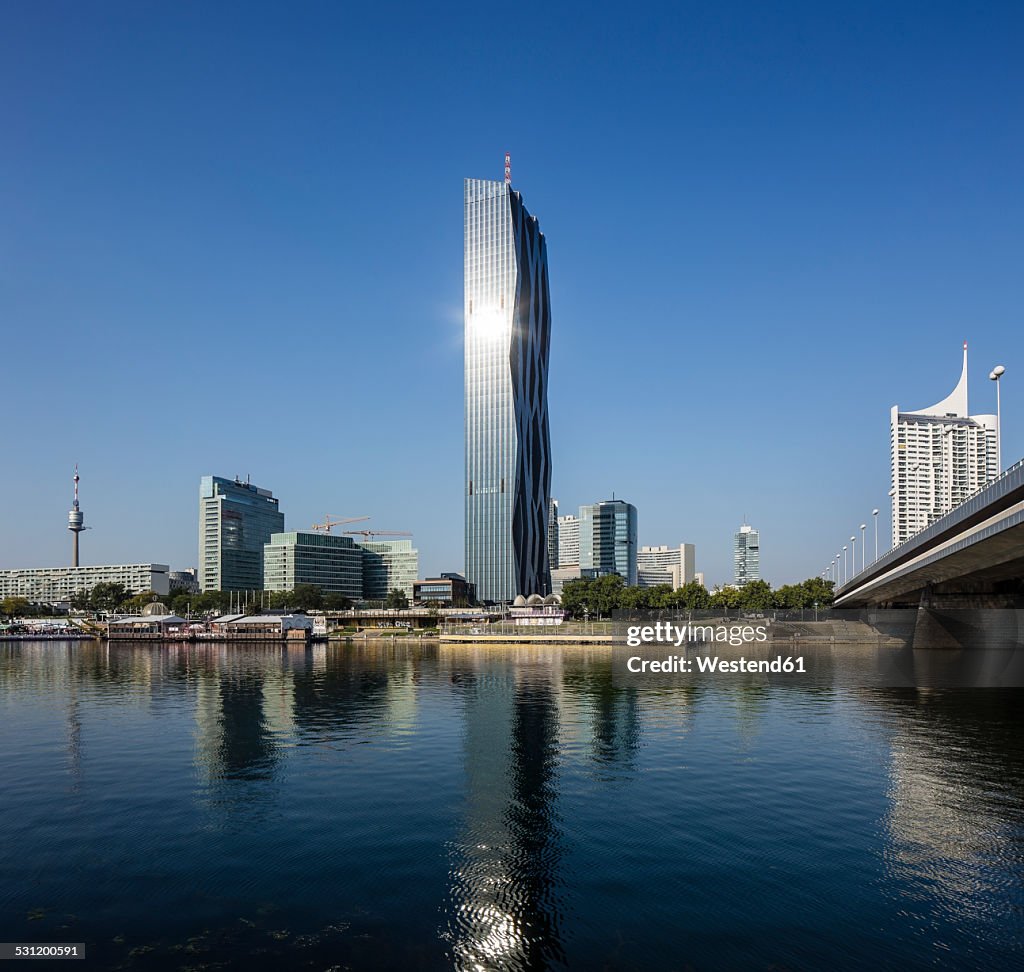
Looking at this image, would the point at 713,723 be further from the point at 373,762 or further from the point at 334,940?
the point at 334,940

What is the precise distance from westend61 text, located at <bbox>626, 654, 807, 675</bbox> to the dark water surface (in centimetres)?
3918

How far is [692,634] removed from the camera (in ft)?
484

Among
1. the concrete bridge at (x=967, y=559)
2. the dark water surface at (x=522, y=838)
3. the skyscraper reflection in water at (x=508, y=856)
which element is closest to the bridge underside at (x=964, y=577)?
the concrete bridge at (x=967, y=559)

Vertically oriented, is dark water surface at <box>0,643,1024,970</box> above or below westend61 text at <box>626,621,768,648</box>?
above

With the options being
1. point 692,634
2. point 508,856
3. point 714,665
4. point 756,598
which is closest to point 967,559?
point 714,665

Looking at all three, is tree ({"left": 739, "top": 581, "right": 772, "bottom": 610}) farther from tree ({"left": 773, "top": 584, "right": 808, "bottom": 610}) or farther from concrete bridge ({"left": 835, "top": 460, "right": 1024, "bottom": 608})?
concrete bridge ({"left": 835, "top": 460, "right": 1024, "bottom": 608})

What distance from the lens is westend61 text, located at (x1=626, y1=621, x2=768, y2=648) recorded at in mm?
148025

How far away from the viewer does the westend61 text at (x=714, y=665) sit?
10233 centimetres

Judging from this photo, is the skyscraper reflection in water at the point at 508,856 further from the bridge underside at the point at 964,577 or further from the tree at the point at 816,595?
the tree at the point at 816,595

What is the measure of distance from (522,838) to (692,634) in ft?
402

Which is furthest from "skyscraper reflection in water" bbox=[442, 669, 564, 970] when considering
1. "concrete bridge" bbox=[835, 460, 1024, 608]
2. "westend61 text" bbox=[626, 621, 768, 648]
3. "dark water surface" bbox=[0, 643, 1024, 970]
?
"westend61 text" bbox=[626, 621, 768, 648]

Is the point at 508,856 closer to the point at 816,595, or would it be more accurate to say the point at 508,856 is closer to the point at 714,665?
the point at 714,665

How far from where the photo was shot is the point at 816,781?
3972 cm

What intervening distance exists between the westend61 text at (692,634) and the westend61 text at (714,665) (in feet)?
80.8
